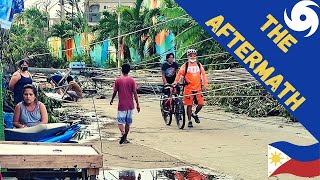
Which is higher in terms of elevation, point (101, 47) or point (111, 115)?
point (101, 47)

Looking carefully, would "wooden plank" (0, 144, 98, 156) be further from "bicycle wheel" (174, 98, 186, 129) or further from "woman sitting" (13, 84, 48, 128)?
"bicycle wheel" (174, 98, 186, 129)

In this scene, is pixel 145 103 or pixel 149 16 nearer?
pixel 145 103

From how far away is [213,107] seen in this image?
15.3m

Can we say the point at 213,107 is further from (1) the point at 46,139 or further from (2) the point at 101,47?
(2) the point at 101,47

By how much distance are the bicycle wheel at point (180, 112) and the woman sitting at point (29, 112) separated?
4.46 metres

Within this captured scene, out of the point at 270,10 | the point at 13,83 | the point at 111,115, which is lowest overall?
the point at 111,115

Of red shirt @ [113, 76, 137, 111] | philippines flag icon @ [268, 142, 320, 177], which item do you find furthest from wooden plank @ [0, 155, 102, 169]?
red shirt @ [113, 76, 137, 111]

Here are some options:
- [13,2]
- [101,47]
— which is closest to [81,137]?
[13,2]

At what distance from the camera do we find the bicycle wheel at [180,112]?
1088 centimetres

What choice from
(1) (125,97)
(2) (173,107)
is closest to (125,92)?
(1) (125,97)

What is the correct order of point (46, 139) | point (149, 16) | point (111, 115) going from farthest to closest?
point (149, 16)
point (111, 115)
point (46, 139)

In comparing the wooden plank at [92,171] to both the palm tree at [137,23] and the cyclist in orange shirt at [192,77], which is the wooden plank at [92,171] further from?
the palm tree at [137,23]

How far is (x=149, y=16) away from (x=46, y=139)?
21140 millimetres

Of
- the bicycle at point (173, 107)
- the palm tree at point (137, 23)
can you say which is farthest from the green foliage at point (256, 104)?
the palm tree at point (137, 23)
